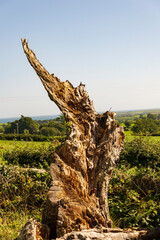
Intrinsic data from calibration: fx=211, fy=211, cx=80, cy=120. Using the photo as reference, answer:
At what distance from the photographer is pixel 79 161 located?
2.95 meters

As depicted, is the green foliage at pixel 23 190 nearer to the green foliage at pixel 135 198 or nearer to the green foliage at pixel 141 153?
the green foliage at pixel 135 198

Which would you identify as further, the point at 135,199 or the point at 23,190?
the point at 23,190

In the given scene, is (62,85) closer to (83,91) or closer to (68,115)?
(83,91)

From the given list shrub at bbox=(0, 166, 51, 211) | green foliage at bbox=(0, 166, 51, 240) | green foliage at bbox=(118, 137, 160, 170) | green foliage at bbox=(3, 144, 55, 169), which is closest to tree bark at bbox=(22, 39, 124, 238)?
green foliage at bbox=(0, 166, 51, 240)

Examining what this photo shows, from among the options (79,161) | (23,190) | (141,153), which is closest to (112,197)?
(23,190)

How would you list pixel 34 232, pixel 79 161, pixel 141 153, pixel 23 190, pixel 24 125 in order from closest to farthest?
pixel 34 232, pixel 79 161, pixel 23 190, pixel 141 153, pixel 24 125

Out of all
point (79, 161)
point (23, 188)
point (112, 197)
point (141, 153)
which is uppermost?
point (79, 161)

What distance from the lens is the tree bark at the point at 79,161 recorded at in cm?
249

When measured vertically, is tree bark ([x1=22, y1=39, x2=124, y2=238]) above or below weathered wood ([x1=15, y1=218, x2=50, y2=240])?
above

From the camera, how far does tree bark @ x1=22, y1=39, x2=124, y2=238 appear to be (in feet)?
8.16

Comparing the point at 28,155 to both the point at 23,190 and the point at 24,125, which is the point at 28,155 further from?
the point at 24,125

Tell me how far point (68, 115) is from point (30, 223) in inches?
66.1

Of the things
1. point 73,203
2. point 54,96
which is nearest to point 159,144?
point 54,96

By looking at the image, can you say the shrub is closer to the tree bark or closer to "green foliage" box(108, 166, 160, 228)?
"green foliage" box(108, 166, 160, 228)
